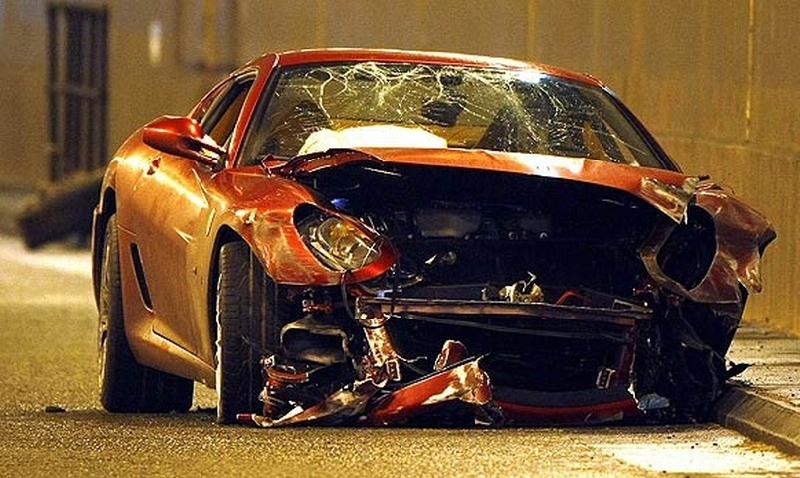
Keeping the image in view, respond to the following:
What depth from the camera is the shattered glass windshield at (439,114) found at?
33.6 ft

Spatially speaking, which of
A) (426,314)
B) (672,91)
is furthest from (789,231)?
(426,314)

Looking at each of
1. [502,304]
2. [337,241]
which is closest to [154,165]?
[337,241]

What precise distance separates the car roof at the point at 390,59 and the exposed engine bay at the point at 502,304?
1239 mm

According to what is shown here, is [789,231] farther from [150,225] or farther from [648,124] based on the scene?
[150,225]

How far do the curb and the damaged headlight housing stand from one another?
1.61 metres

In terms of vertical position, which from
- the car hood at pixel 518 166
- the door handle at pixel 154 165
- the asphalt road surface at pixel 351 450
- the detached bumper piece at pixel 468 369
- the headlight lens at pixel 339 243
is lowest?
the asphalt road surface at pixel 351 450

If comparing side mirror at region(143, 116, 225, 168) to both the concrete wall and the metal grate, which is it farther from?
the metal grate

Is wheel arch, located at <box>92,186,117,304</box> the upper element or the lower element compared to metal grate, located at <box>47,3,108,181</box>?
upper

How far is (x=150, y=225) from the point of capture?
10.7m

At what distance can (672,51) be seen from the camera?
1589 cm

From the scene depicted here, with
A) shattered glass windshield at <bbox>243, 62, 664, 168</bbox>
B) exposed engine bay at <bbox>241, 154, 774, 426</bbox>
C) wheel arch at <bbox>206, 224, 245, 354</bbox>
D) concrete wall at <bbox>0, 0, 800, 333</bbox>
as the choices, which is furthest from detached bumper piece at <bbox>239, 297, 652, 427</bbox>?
concrete wall at <bbox>0, 0, 800, 333</bbox>

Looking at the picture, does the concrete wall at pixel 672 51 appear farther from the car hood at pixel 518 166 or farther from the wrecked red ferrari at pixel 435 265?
the car hood at pixel 518 166

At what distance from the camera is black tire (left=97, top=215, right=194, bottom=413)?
11117 millimetres

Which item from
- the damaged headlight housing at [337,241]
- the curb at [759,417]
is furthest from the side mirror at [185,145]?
the curb at [759,417]
